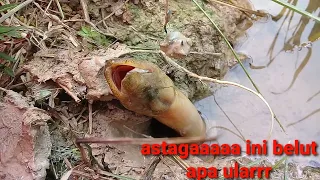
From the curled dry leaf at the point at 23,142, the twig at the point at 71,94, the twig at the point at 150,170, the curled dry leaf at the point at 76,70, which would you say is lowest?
the twig at the point at 150,170

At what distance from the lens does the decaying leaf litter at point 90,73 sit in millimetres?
1552

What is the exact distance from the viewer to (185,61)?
76.5 inches

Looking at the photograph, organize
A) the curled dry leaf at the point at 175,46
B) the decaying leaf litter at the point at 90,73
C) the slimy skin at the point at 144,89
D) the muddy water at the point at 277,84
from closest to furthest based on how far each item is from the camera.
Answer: the slimy skin at the point at 144,89 < the decaying leaf litter at the point at 90,73 < the curled dry leaf at the point at 175,46 < the muddy water at the point at 277,84

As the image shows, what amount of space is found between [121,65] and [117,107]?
0.33 m

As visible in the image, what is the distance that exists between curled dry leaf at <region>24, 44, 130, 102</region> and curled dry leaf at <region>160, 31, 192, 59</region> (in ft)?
→ 0.50

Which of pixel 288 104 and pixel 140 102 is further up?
pixel 140 102

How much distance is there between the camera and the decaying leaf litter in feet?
5.09

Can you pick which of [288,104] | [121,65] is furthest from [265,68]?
[121,65]

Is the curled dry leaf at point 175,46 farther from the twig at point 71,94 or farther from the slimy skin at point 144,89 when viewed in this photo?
the twig at point 71,94

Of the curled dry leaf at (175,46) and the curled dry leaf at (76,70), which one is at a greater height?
the curled dry leaf at (175,46)

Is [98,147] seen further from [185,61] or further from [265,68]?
[265,68]

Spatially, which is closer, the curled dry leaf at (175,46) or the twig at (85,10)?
the curled dry leaf at (175,46)

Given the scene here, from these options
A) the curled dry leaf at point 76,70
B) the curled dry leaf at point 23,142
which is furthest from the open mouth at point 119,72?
the curled dry leaf at point 23,142

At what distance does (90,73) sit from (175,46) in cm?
35
